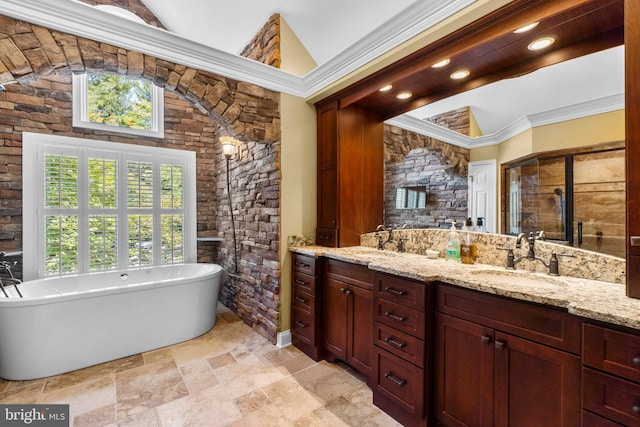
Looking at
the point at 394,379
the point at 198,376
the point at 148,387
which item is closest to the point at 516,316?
the point at 394,379

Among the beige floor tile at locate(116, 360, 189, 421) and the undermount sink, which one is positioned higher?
the undermount sink

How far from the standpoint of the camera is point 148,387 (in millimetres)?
2129

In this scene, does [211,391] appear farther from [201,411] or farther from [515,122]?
[515,122]

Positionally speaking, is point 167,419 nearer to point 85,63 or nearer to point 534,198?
point 85,63

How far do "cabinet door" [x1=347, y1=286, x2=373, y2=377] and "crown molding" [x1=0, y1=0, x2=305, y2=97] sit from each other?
6.72ft

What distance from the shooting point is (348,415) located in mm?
1836

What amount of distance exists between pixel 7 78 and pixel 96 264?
2.36 m

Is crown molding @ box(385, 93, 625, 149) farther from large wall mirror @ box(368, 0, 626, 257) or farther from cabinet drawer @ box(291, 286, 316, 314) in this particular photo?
cabinet drawer @ box(291, 286, 316, 314)

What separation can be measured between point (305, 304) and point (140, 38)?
2493mm

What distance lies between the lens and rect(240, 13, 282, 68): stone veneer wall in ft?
9.30

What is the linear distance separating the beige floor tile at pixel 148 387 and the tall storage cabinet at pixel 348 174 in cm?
165

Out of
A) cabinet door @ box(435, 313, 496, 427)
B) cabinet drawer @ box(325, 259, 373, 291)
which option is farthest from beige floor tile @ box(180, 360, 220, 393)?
cabinet door @ box(435, 313, 496, 427)

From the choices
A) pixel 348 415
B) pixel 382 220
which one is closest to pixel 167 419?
pixel 348 415

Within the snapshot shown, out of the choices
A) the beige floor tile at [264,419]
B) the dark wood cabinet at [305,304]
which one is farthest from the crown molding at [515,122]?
the beige floor tile at [264,419]
